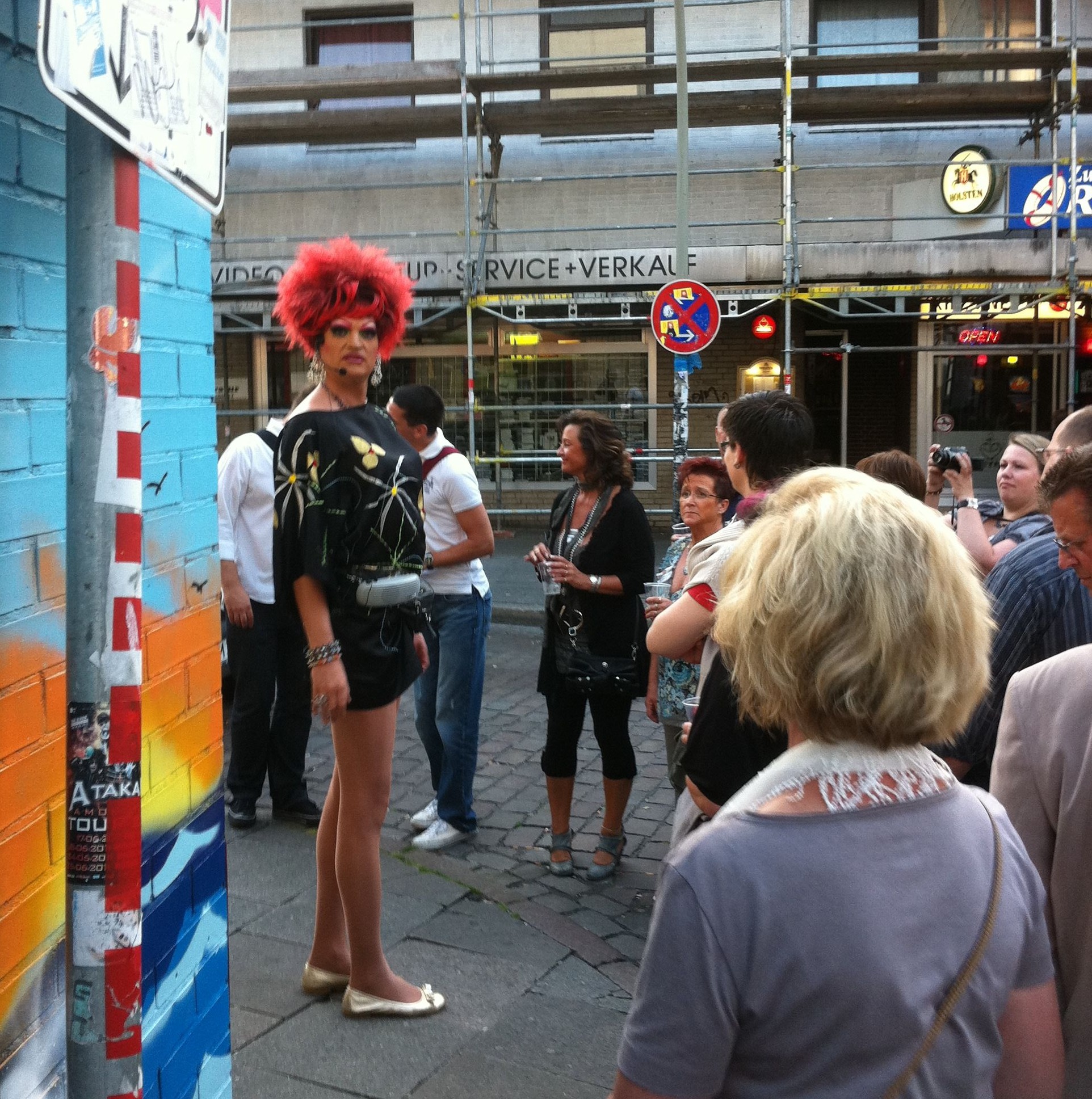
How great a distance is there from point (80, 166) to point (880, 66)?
14495mm

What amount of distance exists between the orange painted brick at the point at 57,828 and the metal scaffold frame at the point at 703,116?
11.5 metres

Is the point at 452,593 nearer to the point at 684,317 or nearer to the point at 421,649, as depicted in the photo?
the point at 421,649

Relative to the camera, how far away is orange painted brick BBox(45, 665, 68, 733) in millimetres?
1917

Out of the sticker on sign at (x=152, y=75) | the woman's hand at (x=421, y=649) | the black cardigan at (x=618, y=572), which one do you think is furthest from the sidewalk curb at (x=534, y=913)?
the sticker on sign at (x=152, y=75)

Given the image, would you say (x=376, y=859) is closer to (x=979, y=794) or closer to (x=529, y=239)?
(x=979, y=794)

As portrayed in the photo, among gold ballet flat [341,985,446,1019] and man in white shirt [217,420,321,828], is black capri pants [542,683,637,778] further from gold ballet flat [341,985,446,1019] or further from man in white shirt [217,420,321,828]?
gold ballet flat [341,985,446,1019]

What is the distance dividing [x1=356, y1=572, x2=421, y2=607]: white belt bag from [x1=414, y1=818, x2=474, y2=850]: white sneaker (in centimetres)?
199

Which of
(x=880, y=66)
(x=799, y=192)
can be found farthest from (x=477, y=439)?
(x=880, y=66)

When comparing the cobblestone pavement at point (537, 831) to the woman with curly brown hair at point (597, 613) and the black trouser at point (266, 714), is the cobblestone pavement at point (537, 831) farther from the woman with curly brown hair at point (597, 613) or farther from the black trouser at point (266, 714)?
the black trouser at point (266, 714)

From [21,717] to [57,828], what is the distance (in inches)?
8.5

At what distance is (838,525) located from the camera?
1.52m

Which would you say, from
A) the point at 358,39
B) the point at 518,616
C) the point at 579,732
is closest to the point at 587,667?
the point at 579,732

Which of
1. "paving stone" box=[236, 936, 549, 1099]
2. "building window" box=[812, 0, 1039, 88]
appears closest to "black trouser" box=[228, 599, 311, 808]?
"paving stone" box=[236, 936, 549, 1099]

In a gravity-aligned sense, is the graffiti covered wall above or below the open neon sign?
below
